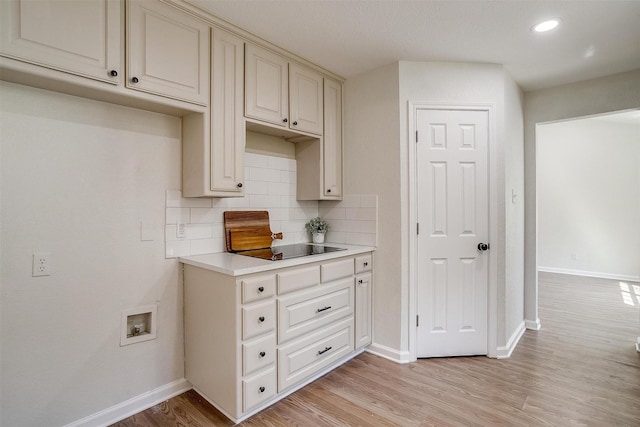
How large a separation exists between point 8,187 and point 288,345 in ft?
5.68

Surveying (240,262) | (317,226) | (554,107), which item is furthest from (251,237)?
(554,107)

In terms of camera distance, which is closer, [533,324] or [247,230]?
[247,230]

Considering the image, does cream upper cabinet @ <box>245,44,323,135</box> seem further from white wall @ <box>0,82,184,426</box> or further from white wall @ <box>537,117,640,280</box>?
white wall @ <box>537,117,640,280</box>

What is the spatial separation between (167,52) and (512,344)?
11.6 ft

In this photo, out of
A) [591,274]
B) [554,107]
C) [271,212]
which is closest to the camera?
[271,212]

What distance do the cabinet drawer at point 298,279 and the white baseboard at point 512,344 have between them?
1.73m

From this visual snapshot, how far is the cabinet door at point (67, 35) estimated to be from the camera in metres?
1.37

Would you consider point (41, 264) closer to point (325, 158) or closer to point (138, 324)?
point (138, 324)

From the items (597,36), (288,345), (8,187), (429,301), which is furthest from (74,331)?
(597,36)

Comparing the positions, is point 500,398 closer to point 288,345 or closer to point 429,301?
point 429,301

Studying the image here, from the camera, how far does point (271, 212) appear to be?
2.79 meters

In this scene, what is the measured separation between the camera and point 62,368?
1708mm

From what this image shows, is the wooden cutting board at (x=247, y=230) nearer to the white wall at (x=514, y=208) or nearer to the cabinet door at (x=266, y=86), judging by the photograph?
the cabinet door at (x=266, y=86)

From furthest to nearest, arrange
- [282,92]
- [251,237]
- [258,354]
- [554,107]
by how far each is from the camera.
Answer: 1. [554,107]
2. [251,237]
3. [282,92]
4. [258,354]
